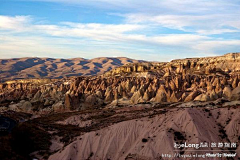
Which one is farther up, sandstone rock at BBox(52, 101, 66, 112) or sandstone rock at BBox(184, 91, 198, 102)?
sandstone rock at BBox(184, 91, 198, 102)

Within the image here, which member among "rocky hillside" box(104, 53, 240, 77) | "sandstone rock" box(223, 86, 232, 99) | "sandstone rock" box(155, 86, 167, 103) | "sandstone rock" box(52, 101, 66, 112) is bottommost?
"sandstone rock" box(52, 101, 66, 112)

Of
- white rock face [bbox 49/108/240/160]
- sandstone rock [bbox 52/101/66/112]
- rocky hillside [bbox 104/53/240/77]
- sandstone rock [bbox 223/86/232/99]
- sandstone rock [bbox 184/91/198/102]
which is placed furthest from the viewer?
rocky hillside [bbox 104/53/240/77]

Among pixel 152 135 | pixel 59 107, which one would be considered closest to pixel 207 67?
pixel 59 107

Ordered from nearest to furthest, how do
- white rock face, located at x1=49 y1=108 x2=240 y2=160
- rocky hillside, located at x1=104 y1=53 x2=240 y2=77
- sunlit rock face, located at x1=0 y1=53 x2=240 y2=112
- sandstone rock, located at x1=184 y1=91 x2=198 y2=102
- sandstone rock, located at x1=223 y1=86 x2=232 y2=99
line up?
white rock face, located at x1=49 y1=108 x2=240 y2=160, sandstone rock, located at x1=223 y1=86 x2=232 y2=99, sandstone rock, located at x1=184 y1=91 x2=198 y2=102, sunlit rock face, located at x1=0 y1=53 x2=240 y2=112, rocky hillside, located at x1=104 y1=53 x2=240 y2=77

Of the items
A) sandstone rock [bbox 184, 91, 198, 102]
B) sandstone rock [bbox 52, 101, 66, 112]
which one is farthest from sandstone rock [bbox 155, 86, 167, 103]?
sandstone rock [bbox 52, 101, 66, 112]

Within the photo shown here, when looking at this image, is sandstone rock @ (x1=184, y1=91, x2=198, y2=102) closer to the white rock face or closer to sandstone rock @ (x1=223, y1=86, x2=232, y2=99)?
sandstone rock @ (x1=223, y1=86, x2=232, y2=99)

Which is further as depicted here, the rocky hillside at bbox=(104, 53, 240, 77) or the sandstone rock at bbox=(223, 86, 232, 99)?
the rocky hillside at bbox=(104, 53, 240, 77)

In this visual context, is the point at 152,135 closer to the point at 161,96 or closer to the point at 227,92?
the point at 161,96

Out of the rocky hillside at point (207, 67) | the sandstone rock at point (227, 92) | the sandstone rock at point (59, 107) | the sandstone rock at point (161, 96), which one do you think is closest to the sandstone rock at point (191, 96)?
the sandstone rock at point (161, 96)

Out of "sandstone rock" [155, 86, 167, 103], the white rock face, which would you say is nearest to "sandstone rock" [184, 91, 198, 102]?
"sandstone rock" [155, 86, 167, 103]

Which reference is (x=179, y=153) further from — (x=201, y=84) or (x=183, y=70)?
(x=183, y=70)

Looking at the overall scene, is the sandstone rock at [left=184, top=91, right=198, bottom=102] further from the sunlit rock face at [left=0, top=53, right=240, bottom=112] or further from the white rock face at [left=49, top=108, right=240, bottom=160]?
the white rock face at [left=49, top=108, right=240, bottom=160]

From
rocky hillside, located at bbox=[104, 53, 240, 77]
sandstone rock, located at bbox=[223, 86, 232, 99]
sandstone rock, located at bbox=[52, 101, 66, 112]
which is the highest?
rocky hillside, located at bbox=[104, 53, 240, 77]

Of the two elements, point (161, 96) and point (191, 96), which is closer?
point (191, 96)
